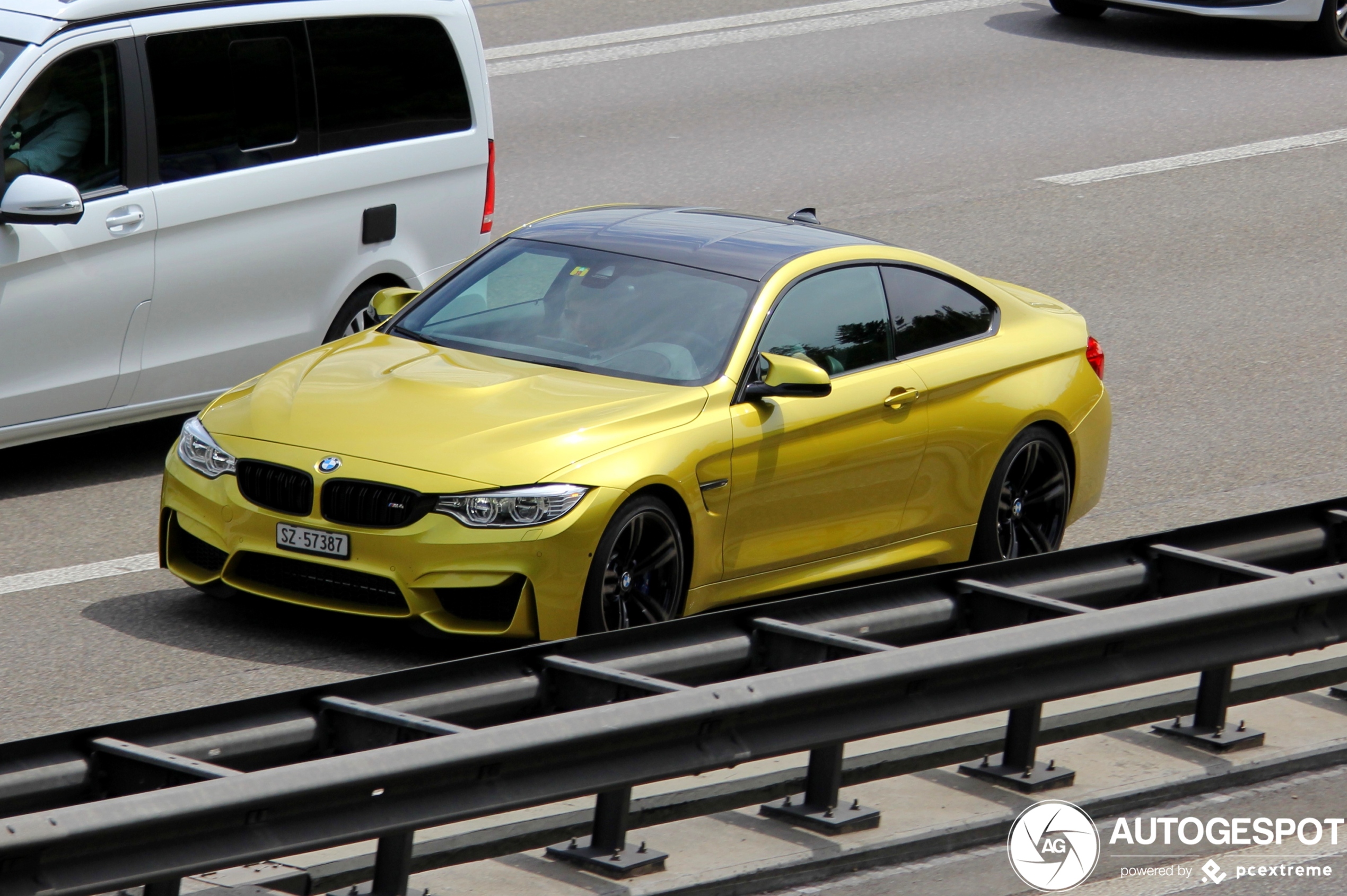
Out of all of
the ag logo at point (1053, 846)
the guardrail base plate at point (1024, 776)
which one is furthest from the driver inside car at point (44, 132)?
the ag logo at point (1053, 846)

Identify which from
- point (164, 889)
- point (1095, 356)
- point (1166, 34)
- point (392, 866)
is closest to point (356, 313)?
point (1095, 356)

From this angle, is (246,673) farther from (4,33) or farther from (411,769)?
(4,33)

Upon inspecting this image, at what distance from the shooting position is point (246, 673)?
7.04 metres

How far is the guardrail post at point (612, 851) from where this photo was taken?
17.2 feet

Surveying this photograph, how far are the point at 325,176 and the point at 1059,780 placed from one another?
525 cm

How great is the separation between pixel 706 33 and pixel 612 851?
1421 cm

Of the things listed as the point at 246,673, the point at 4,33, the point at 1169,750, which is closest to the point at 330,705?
the point at 246,673

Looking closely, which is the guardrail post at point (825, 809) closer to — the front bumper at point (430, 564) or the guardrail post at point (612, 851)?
the guardrail post at point (612, 851)

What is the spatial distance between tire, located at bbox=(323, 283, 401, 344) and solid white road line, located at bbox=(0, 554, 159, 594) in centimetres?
202

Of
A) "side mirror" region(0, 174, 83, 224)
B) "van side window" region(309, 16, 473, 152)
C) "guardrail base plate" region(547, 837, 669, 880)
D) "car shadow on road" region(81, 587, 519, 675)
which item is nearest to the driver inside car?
"side mirror" region(0, 174, 83, 224)

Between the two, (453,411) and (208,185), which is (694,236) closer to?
(453,411)

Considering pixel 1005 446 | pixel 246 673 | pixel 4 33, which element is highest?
pixel 4 33

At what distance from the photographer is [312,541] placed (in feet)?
23.2

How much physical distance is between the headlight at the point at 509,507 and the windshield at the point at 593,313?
2.98ft
